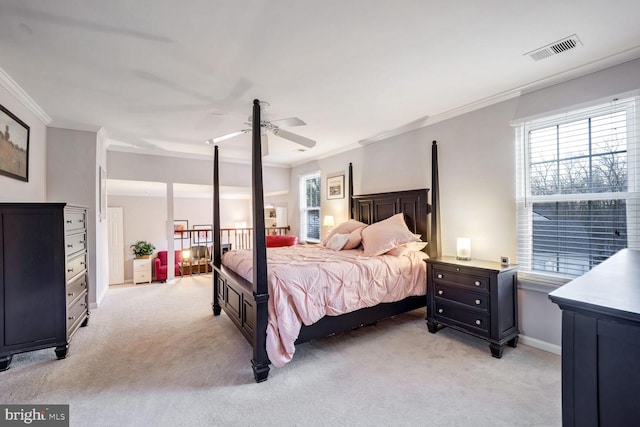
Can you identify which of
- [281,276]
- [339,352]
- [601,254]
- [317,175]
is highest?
[317,175]

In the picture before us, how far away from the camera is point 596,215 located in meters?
2.46

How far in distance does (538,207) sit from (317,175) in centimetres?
405

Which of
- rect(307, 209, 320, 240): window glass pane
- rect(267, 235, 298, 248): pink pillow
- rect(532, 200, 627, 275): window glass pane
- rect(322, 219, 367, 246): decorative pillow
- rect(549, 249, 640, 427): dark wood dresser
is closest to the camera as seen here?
rect(549, 249, 640, 427): dark wood dresser

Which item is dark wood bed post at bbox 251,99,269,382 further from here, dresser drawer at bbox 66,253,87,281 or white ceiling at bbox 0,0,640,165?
dresser drawer at bbox 66,253,87,281

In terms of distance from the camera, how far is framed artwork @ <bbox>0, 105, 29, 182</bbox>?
259 centimetres

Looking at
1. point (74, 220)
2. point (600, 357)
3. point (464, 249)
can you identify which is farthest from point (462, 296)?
point (74, 220)

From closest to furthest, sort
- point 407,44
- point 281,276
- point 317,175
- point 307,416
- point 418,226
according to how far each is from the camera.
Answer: point 307,416, point 407,44, point 281,276, point 418,226, point 317,175

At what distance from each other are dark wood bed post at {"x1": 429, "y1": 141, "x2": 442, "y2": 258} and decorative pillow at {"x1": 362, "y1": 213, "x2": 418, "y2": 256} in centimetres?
26

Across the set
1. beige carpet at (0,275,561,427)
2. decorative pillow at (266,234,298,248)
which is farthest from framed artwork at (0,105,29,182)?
decorative pillow at (266,234,298,248)

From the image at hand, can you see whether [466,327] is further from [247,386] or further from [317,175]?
[317,175]

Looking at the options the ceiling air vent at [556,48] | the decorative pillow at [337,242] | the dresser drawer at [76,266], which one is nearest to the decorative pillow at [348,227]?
the decorative pillow at [337,242]

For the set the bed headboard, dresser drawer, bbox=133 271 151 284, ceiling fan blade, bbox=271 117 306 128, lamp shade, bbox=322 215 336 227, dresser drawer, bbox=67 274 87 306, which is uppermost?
ceiling fan blade, bbox=271 117 306 128

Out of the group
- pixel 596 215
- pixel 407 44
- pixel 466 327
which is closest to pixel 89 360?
pixel 466 327

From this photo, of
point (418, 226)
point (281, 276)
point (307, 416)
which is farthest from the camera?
point (418, 226)
